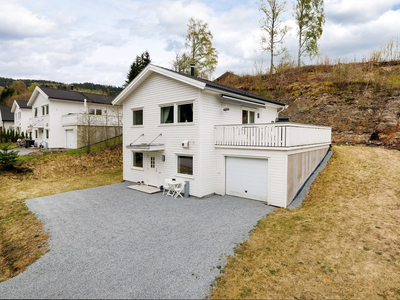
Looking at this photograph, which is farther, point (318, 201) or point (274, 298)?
point (318, 201)

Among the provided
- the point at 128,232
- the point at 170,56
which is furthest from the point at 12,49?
the point at 128,232

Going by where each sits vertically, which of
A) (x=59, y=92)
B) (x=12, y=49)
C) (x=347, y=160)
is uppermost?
(x=12, y=49)

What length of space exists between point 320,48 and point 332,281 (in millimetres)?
26449

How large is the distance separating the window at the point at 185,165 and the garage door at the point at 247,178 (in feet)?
6.15

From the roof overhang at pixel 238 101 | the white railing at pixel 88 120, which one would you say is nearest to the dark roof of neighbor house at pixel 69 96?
the white railing at pixel 88 120

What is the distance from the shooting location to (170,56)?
3067 cm

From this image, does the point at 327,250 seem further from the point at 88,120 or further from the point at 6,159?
the point at 88,120

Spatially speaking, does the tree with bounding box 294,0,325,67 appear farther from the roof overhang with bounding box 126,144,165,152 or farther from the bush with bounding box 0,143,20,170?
the bush with bounding box 0,143,20,170

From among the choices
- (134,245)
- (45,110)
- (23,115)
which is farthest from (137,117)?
(23,115)

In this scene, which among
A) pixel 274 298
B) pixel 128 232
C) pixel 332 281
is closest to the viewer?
pixel 274 298

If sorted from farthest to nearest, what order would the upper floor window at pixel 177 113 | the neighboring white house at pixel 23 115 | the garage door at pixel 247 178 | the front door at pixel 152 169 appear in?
1. the neighboring white house at pixel 23 115
2. the front door at pixel 152 169
3. the upper floor window at pixel 177 113
4. the garage door at pixel 247 178

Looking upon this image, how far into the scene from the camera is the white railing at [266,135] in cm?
912

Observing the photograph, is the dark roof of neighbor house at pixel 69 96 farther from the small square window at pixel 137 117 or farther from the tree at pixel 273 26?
the tree at pixel 273 26

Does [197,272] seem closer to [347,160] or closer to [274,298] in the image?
[274,298]
